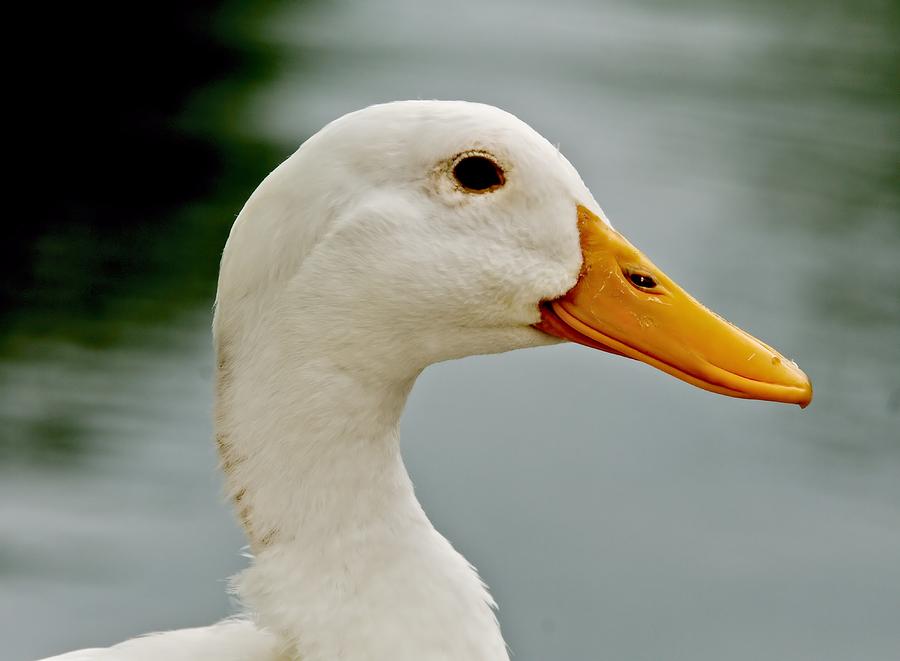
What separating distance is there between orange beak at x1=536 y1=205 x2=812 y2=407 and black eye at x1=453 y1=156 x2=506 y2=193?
0.18m

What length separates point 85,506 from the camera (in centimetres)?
621

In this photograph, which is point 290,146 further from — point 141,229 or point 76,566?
point 76,566

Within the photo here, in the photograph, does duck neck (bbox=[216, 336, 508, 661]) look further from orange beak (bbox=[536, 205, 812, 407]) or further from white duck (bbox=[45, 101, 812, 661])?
orange beak (bbox=[536, 205, 812, 407])

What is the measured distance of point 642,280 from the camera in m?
2.69

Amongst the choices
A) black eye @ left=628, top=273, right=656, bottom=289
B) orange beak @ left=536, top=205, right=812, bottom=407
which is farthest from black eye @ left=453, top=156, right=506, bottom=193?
black eye @ left=628, top=273, right=656, bottom=289

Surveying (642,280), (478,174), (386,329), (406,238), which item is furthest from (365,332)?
(642,280)

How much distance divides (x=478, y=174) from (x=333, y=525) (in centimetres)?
68

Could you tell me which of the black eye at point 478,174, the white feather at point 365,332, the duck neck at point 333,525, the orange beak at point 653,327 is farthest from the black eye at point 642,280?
the duck neck at point 333,525

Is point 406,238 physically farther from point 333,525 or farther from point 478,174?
point 333,525

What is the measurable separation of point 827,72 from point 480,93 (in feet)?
9.66

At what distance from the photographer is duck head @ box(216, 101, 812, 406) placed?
8.23ft

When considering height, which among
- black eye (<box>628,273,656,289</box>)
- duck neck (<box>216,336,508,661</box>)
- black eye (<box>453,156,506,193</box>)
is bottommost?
duck neck (<box>216,336,508,661</box>)

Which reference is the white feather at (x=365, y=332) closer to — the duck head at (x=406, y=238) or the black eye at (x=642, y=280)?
the duck head at (x=406, y=238)

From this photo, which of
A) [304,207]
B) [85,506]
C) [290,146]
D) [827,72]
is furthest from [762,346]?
[827,72]
